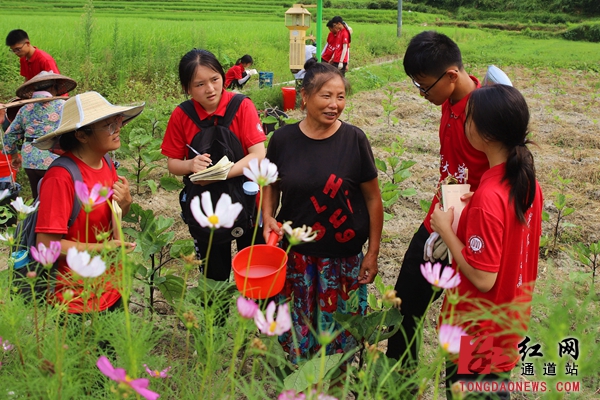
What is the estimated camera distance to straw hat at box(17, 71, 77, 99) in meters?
3.47

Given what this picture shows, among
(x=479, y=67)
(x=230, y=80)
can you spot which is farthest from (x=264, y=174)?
(x=479, y=67)

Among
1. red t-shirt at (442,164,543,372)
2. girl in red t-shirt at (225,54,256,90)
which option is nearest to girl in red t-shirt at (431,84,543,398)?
red t-shirt at (442,164,543,372)

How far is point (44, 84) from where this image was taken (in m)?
3.60

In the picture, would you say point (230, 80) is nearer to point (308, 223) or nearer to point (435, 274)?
point (308, 223)

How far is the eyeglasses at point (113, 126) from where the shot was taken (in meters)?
1.75

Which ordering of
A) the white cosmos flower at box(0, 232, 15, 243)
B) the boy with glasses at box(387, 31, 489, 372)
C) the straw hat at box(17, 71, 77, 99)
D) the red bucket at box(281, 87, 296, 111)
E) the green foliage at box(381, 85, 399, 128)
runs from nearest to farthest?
the white cosmos flower at box(0, 232, 15, 243) → the boy with glasses at box(387, 31, 489, 372) → the straw hat at box(17, 71, 77, 99) → the green foliage at box(381, 85, 399, 128) → the red bucket at box(281, 87, 296, 111)

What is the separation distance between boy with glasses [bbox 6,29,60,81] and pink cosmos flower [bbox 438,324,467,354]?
5819mm

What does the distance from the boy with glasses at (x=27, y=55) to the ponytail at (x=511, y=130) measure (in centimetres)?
529

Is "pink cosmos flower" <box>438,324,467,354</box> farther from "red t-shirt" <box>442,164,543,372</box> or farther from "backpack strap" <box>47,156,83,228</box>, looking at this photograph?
"backpack strap" <box>47,156,83,228</box>

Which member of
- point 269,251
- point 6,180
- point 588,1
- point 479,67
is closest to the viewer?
point 269,251

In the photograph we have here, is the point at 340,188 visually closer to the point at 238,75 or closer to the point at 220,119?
the point at 220,119

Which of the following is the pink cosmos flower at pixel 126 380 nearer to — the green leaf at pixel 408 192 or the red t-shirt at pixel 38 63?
the green leaf at pixel 408 192

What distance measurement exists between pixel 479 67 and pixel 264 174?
14.3 m

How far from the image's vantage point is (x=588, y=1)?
125 feet
